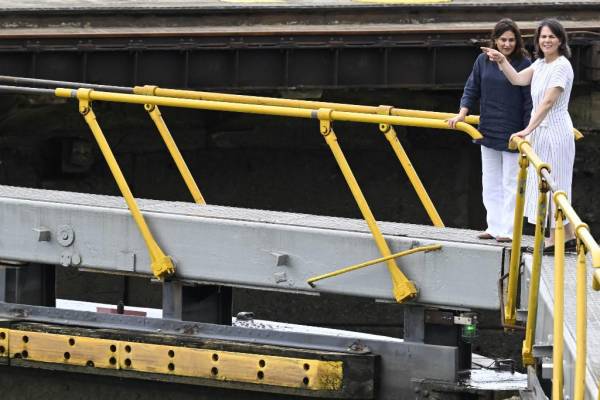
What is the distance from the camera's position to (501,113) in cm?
816

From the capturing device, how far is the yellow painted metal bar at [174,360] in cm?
793

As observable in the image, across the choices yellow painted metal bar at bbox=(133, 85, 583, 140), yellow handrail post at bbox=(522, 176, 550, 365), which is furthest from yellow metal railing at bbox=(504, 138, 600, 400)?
yellow painted metal bar at bbox=(133, 85, 583, 140)

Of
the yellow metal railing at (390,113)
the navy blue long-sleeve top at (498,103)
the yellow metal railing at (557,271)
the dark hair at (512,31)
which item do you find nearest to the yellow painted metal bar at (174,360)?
the yellow metal railing at (557,271)

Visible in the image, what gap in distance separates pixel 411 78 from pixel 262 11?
104 inches

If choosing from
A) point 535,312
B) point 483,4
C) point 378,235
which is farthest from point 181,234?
point 483,4

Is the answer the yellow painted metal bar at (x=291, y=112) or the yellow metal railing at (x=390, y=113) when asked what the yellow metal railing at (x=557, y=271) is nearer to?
the yellow painted metal bar at (x=291, y=112)

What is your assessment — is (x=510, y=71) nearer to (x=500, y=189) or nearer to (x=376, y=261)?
(x=500, y=189)

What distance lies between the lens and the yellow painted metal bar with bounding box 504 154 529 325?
686 cm

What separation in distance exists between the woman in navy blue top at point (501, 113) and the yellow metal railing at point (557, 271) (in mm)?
1011

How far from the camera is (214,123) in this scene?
59.1 ft

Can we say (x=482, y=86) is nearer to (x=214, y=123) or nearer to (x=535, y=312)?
(x=535, y=312)

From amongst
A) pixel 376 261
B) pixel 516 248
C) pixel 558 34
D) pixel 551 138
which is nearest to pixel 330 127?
pixel 376 261

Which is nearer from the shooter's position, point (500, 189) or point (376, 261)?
point (376, 261)

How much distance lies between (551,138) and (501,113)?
0.56 meters
